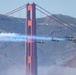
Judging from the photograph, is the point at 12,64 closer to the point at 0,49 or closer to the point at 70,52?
the point at 0,49

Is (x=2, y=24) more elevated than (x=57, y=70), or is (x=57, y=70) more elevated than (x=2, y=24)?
(x=2, y=24)

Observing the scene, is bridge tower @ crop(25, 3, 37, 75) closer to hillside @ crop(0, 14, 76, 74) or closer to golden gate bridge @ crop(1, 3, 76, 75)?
golden gate bridge @ crop(1, 3, 76, 75)

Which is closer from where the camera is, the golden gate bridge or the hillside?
the golden gate bridge

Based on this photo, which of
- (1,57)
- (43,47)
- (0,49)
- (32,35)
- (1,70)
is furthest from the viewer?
(43,47)

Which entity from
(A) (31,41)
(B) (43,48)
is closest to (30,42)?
(A) (31,41)

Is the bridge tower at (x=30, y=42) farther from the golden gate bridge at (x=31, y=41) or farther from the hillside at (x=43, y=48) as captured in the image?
the hillside at (x=43, y=48)

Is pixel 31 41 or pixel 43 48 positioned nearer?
pixel 31 41

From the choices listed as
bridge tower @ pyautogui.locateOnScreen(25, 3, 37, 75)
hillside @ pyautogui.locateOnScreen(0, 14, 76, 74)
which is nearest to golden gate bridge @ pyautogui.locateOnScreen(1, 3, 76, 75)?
bridge tower @ pyautogui.locateOnScreen(25, 3, 37, 75)

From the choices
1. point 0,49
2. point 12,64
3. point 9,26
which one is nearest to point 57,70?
point 12,64

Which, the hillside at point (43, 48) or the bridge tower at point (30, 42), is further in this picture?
the hillside at point (43, 48)

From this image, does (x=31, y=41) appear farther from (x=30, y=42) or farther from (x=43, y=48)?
(x=43, y=48)

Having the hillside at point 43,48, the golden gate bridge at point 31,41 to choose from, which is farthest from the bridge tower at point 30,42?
the hillside at point 43,48
